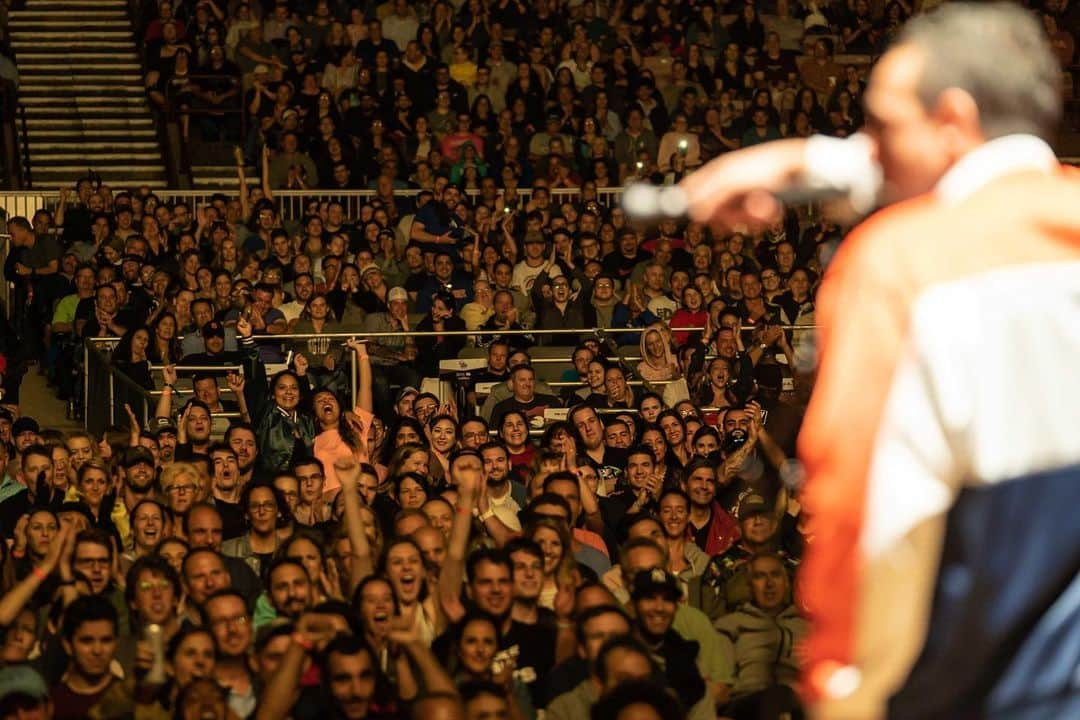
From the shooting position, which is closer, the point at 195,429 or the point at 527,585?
the point at 527,585

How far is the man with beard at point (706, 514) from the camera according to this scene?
8.71 metres

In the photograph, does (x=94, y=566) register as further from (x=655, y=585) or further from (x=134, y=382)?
(x=134, y=382)

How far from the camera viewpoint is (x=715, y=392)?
1155 centimetres

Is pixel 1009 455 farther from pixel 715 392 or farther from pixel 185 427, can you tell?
pixel 715 392

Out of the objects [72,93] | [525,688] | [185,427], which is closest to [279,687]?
[525,688]

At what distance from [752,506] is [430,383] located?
3.73 metres

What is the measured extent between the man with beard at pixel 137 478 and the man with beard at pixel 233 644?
90.1 inches

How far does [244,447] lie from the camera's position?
365 inches

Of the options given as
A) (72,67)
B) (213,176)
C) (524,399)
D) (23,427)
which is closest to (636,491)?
(524,399)

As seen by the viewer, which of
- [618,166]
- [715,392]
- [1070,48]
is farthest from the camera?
[1070,48]

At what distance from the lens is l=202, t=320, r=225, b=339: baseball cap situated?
11703 millimetres

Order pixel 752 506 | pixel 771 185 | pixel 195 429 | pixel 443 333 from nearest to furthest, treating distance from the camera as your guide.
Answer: pixel 771 185, pixel 752 506, pixel 195 429, pixel 443 333

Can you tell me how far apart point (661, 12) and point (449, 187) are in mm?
4751

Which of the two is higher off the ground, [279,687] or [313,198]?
[313,198]
